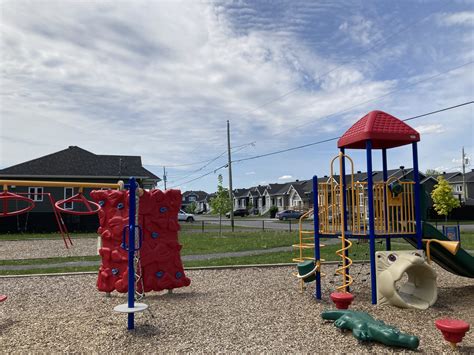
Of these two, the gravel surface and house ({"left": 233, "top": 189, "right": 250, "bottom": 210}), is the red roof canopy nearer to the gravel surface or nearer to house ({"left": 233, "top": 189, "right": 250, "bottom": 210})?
the gravel surface

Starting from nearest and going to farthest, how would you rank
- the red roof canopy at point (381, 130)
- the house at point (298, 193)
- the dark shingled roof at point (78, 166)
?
1. the red roof canopy at point (381, 130)
2. the dark shingled roof at point (78, 166)
3. the house at point (298, 193)

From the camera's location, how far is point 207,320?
598 centimetres

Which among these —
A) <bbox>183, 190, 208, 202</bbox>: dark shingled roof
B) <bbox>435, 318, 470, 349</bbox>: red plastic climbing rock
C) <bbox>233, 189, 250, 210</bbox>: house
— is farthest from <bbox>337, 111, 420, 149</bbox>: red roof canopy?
<bbox>183, 190, 208, 202</bbox>: dark shingled roof

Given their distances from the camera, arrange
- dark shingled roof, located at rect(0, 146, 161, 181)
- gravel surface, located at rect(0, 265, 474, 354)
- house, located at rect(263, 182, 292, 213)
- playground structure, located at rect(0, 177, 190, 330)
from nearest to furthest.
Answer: gravel surface, located at rect(0, 265, 474, 354), playground structure, located at rect(0, 177, 190, 330), dark shingled roof, located at rect(0, 146, 161, 181), house, located at rect(263, 182, 292, 213)

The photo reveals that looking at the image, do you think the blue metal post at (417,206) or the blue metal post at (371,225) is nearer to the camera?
the blue metal post at (371,225)

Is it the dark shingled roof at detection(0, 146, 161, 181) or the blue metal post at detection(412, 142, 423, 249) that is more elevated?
the dark shingled roof at detection(0, 146, 161, 181)

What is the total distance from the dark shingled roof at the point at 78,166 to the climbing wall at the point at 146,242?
23.0m

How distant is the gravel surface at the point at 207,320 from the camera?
4.89 metres

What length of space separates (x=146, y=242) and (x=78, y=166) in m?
25.7

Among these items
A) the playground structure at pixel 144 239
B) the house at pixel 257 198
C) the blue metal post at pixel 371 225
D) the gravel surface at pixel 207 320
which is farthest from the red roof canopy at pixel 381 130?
the house at pixel 257 198

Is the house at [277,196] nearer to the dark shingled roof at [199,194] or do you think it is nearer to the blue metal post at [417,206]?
the dark shingled roof at [199,194]

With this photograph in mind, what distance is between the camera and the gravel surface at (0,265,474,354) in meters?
4.89

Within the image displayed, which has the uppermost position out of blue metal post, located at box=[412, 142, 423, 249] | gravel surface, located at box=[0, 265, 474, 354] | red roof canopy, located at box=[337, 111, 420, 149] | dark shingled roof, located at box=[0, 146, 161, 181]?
dark shingled roof, located at box=[0, 146, 161, 181]

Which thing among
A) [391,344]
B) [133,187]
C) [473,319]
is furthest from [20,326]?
[473,319]
